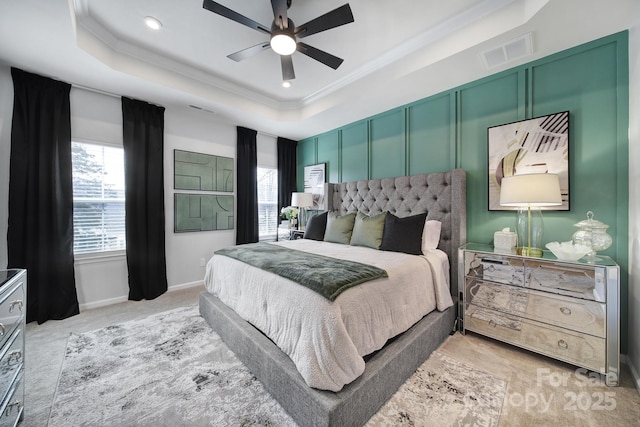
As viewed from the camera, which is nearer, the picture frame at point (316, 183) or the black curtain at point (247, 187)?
the black curtain at point (247, 187)

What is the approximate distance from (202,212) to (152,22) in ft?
8.02

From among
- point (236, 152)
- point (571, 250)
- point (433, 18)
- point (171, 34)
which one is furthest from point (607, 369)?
point (236, 152)

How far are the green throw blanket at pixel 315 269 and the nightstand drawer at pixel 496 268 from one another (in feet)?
3.67

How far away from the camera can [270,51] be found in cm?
266

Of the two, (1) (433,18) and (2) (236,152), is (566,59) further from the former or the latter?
(2) (236,152)

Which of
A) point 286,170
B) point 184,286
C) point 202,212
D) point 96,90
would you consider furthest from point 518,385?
point 96,90

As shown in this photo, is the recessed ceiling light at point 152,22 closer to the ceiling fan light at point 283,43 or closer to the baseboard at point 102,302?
the ceiling fan light at point 283,43

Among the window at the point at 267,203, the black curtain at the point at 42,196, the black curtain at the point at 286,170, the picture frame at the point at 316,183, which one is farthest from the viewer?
the black curtain at the point at 286,170

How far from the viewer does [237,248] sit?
2609mm

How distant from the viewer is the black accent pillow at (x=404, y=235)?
244cm

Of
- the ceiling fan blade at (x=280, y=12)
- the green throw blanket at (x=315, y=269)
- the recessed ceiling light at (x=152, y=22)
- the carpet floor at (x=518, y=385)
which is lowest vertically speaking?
the carpet floor at (x=518, y=385)

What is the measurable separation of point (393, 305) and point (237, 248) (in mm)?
1668

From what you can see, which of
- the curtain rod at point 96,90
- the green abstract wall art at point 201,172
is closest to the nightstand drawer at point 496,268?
the green abstract wall art at point 201,172

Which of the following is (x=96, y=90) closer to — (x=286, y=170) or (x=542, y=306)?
(x=286, y=170)
